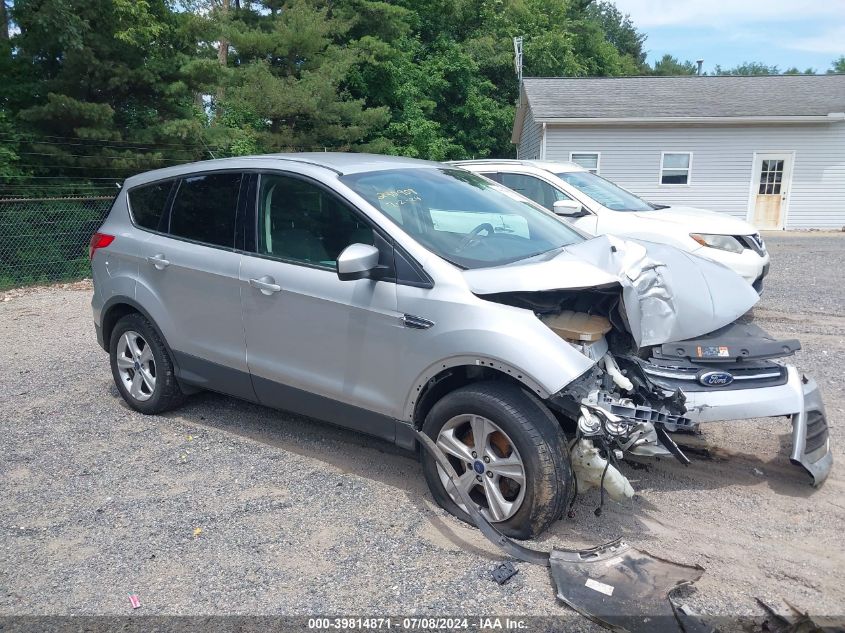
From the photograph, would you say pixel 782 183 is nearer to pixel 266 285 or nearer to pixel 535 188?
pixel 535 188

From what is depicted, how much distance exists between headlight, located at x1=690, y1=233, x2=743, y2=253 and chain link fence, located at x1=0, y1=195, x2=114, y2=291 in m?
9.16

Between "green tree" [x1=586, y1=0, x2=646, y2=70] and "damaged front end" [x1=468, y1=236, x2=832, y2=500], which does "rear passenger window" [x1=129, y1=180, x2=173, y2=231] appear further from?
"green tree" [x1=586, y1=0, x2=646, y2=70]

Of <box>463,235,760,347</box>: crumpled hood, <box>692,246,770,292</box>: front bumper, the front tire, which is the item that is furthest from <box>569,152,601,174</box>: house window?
the front tire

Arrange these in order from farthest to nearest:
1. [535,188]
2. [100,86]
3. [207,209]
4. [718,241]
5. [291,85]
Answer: [291,85] → [100,86] → [535,188] → [718,241] → [207,209]

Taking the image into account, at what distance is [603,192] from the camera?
9016mm

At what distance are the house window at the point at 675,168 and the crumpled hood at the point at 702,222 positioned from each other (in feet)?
41.3

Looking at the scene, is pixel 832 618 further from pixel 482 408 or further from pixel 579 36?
pixel 579 36

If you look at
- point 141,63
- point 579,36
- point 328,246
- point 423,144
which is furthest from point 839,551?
point 579,36

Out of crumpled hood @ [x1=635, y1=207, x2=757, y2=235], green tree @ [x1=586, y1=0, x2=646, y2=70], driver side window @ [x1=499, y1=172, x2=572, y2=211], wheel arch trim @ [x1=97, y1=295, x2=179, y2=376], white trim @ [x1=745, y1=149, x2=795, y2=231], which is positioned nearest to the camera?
wheel arch trim @ [x1=97, y1=295, x2=179, y2=376]

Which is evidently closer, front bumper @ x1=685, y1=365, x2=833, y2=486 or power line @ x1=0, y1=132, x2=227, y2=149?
front bumper @ x1=685, y1=365, x2=833, y2=486

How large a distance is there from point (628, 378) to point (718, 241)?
5061 millimetres

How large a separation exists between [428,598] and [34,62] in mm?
14478

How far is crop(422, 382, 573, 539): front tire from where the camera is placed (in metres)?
3.40

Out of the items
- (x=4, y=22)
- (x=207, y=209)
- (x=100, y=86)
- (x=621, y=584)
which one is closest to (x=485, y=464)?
(x=621, y=584)
